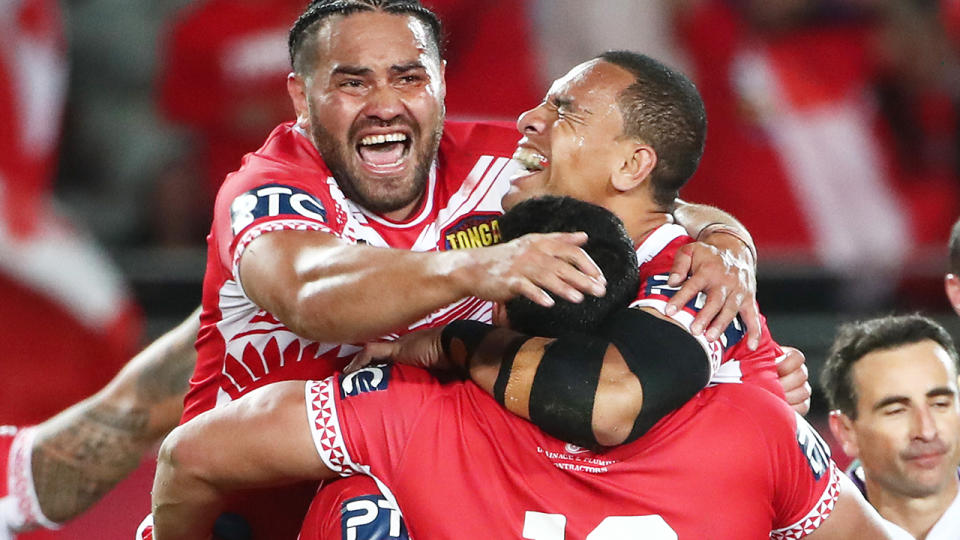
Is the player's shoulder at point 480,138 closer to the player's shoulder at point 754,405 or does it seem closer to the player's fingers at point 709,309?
the player's fingers at point 709,309

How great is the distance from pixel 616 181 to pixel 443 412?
702mm

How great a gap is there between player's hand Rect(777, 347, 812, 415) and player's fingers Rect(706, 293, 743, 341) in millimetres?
386

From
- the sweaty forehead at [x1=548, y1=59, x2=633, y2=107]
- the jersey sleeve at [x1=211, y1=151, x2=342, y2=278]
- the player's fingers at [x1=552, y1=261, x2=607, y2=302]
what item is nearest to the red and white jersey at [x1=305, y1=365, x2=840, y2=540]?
the player's fingers at [x1=552, y1=261, x2=607, y2=302]

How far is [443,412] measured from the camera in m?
2.51

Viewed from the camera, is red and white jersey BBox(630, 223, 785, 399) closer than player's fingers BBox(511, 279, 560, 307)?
No

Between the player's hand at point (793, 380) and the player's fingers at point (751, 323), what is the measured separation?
31cm

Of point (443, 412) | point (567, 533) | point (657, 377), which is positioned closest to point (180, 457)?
point (443, 412)

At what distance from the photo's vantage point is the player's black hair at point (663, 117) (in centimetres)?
295

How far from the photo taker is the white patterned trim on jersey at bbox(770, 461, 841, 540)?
259 cm

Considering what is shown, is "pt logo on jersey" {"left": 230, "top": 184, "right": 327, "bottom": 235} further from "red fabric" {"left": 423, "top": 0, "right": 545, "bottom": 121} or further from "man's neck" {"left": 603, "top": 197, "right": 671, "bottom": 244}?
"red fabric" {"left": 423, "top": 0, "right": 545, "bottom": 121}

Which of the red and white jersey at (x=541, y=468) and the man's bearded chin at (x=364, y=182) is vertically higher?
the man's bearded chin at (x=364, y=182)

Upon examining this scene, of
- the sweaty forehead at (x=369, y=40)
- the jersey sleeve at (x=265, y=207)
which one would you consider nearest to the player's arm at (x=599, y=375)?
the jersey sleeve at (x=265, y=207)

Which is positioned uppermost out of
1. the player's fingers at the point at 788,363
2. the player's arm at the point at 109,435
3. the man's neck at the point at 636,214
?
the man's neck at the point at 636,214

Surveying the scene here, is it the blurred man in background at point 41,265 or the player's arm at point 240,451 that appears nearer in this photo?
the player's arm at point 240,451
